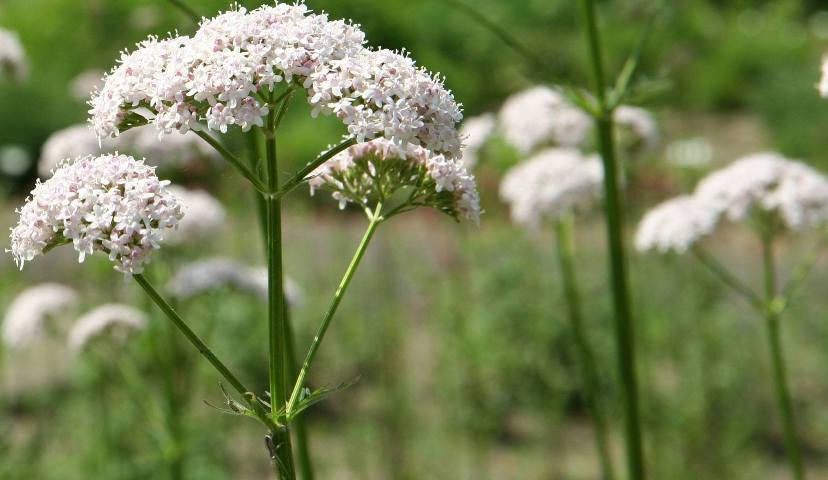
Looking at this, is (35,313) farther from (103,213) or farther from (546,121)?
(103,213)

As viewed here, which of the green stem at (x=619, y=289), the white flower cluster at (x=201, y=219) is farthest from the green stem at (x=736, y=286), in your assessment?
the white flower cluster at (x=201, y=219)

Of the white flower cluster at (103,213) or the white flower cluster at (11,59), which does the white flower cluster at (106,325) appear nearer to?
the white flower cluster at (11,59)

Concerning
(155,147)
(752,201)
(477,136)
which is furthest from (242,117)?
(477,136)

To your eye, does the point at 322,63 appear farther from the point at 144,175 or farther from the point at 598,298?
the point at 598,298

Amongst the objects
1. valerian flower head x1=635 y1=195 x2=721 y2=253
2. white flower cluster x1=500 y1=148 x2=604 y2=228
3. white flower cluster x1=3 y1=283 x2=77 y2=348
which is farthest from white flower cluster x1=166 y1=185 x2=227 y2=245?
valerian flower head x1=635 y1=195 x2=721 y2=253

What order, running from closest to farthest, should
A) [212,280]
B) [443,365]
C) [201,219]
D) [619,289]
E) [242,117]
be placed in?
[242,117], [619,289], [212,280], [201,219], [443,365]

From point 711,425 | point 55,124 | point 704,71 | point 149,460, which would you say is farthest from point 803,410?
point 55,124

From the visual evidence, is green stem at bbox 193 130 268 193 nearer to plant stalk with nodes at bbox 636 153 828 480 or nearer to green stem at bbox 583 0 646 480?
green stem at bbox 583 0 646 480
